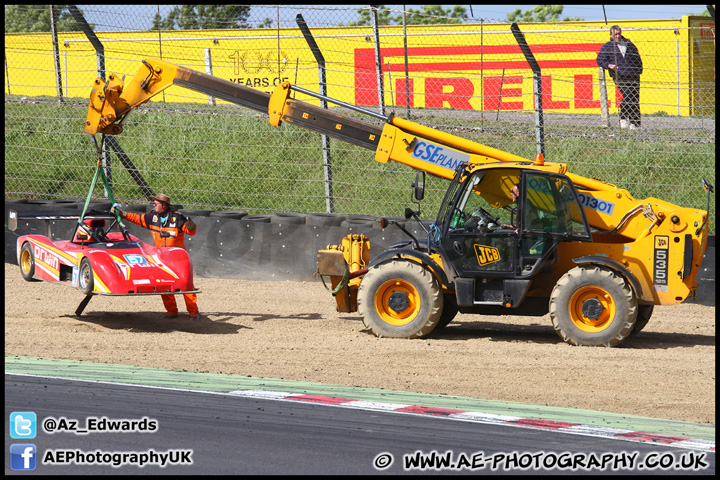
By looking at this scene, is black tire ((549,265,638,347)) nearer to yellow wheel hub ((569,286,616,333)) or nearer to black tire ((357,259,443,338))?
yellow wheel hub ((569,286,616,333))

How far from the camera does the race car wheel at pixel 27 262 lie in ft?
30.9

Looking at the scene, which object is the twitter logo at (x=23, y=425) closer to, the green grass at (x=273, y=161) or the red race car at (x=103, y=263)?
the red race car at (x=103, y=263)

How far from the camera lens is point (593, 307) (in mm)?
8836

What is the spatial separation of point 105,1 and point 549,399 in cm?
1180

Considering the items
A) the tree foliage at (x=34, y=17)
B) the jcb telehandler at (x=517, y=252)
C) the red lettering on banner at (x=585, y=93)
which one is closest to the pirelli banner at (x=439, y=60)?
the red lettering on banner at (x=585, y=93)

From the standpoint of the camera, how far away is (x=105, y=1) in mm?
15398

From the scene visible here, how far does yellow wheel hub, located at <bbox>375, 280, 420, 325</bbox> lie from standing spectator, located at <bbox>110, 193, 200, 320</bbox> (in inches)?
85.6

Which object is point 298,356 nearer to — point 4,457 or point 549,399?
point 549,399

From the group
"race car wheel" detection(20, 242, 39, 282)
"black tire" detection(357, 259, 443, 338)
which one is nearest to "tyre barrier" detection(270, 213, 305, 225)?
"black tire" detection(357, 259, 443, 338)

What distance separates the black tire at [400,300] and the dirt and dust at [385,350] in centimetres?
19

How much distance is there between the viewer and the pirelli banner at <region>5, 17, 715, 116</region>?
18844 millimetres

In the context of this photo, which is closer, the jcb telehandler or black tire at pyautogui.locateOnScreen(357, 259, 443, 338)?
the jcb telehandler

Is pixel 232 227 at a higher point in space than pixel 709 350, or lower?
higher

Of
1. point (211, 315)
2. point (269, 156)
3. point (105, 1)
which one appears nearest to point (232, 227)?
point (211, 315)
